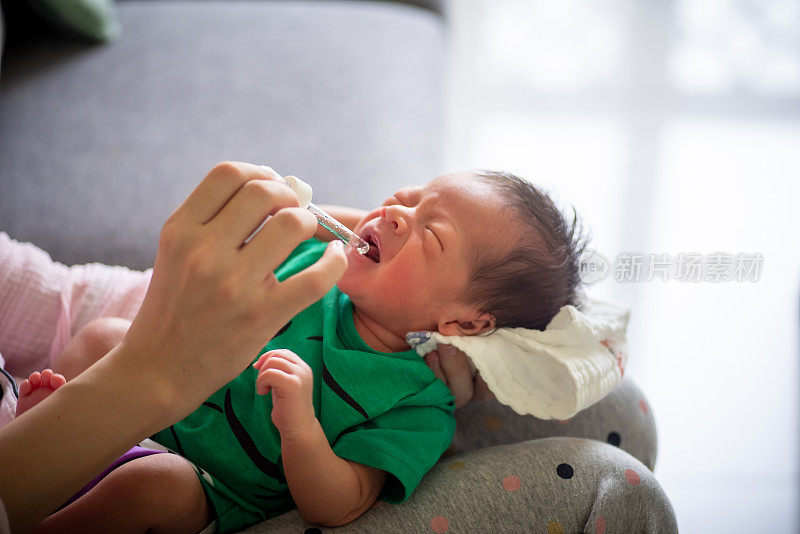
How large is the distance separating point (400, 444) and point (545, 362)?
26 centimetres

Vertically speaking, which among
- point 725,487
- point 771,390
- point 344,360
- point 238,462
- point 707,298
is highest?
point 344,360

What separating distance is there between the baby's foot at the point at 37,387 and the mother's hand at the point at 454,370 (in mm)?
534

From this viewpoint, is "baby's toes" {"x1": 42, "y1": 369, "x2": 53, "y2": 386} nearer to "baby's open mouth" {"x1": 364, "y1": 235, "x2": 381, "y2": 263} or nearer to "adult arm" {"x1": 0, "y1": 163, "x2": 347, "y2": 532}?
"adult arm" {"x1": 0, "y1": 163, "x2": 347, "y2": 532}

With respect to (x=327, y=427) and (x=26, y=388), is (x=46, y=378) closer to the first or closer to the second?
(x=26, y=388)

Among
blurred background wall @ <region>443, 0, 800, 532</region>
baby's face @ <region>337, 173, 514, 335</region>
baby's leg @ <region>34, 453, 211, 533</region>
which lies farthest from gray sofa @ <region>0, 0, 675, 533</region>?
blurred background wall @ <region>443, 0, 800, 532</region>

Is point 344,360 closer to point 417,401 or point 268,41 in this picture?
point 417,401

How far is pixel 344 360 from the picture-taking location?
3.63 feet

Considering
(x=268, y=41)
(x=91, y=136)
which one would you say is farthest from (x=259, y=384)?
(x=268, y=41)

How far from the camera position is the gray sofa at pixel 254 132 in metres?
1.09

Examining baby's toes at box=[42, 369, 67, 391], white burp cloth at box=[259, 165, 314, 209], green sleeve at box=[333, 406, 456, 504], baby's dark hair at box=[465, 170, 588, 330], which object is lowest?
green sleeve at box=[333, 406, 456, 504]

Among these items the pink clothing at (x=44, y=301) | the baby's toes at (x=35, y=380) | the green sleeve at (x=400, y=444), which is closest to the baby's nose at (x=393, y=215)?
the green sleeve at (x=400, y=444)

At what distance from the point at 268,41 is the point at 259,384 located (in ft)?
4.05

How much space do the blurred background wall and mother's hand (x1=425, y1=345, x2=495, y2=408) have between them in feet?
3.01

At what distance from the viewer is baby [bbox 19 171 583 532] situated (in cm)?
102
